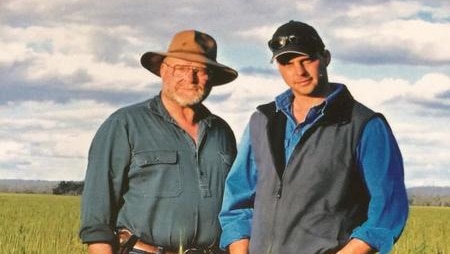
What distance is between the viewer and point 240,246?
12.5ft

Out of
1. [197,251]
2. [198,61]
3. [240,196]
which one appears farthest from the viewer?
[198,61]

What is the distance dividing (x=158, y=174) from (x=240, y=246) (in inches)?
39.3

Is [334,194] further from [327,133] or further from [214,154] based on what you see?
[214,154]

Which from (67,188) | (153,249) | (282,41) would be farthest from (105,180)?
(67,188)

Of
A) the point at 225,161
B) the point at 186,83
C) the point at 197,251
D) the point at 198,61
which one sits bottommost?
the point at 197,251

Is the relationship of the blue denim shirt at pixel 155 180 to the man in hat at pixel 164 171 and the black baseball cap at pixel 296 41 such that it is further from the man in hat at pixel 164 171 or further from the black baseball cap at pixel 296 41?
the black baseball cap at pixel 296 41

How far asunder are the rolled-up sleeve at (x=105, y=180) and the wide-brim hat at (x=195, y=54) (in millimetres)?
446

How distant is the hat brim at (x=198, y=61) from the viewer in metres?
4.81

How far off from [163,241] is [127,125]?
624 mm

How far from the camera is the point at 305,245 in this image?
3.63 m

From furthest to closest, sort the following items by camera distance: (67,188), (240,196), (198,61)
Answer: (67,188) → (198,61) → (240,196)

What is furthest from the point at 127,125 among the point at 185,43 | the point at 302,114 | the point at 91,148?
the point at 302,114

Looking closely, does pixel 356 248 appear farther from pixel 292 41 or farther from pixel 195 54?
pixel 195 54

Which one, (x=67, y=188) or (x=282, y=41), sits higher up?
(x=282, y=41)
